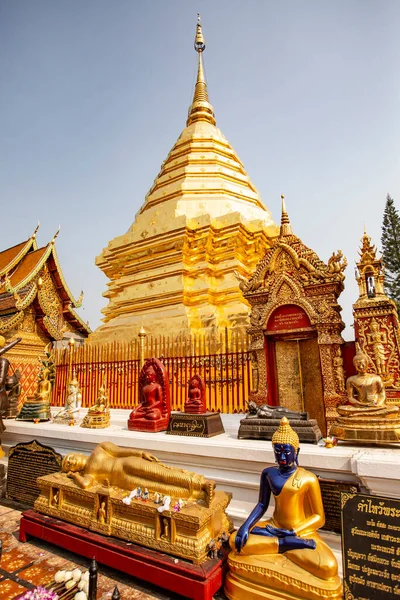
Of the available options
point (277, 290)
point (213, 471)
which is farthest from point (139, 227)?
point (213, 471)

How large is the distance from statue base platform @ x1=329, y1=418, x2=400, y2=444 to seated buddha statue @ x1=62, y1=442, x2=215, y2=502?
152 centimetres

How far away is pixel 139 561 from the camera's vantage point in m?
2.82

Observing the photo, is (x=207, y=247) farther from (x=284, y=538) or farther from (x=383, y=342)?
(x=284, y=538)

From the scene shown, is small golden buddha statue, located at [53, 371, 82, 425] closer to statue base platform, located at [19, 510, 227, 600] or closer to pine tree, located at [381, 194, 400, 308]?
statue base platform, located at [19, 510, 227, 600]

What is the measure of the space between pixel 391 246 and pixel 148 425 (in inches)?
905

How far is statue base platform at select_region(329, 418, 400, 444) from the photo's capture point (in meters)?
3.45

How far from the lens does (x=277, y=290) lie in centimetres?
526

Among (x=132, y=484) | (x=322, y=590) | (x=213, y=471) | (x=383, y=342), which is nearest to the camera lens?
(x=322, y=590)

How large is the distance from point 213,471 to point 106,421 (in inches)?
87.8

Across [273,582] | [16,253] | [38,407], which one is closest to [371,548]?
[273,582]

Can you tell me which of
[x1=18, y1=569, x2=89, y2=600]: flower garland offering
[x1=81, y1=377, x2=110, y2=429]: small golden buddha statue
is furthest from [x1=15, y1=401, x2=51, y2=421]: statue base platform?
[x1=18, y1=569, x2=89, y2=600]: flower garland offering

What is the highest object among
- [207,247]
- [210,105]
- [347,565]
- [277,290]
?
[210,105]

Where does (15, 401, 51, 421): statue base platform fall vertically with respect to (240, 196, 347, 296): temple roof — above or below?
below

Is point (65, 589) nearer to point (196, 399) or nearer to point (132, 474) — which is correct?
point (132, 474)
